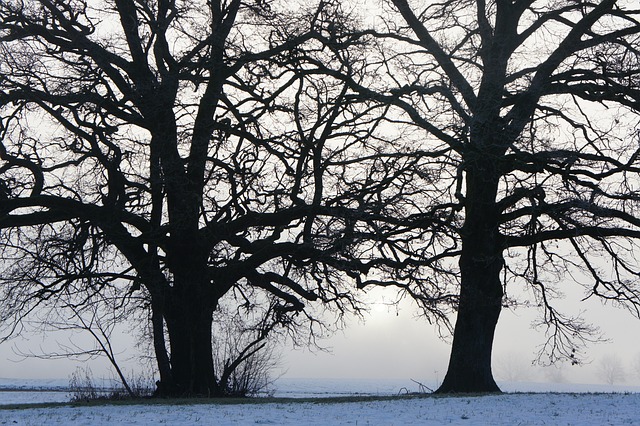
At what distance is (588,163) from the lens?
61.2 ft

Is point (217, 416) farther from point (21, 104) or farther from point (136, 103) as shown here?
point (21, 104)

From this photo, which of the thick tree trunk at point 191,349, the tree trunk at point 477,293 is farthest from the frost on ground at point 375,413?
the thick tree trunk at point 191,349

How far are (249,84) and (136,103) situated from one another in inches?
105

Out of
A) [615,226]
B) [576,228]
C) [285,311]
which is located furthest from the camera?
[285,311]

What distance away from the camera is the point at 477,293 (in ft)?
62.1

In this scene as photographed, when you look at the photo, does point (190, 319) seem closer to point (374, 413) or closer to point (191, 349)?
point (191, 349)

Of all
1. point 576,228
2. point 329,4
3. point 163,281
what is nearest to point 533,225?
point 576,228

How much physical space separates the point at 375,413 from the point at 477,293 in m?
6.66

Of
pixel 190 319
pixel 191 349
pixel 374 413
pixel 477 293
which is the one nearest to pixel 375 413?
pixel 374 413

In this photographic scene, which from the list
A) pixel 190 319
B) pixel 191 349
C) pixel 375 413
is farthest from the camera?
pixel 190 319

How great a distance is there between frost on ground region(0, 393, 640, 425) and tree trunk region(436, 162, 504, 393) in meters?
3.41

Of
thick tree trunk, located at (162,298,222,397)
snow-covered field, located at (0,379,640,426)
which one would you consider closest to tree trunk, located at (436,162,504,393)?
snow-covered field, located at (0,379,640,426)

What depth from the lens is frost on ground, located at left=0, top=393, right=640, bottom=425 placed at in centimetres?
1191

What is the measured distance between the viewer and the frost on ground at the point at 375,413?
1191 cm
